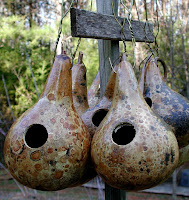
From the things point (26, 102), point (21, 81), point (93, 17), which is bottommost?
point (26, 102)

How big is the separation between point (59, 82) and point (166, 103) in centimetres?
58

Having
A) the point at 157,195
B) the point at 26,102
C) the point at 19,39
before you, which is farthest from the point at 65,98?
the point at 19,39

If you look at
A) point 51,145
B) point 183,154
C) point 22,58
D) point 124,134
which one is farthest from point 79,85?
point 22,58

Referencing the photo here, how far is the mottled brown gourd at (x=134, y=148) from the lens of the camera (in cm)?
110

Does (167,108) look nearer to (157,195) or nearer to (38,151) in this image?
(38,151)

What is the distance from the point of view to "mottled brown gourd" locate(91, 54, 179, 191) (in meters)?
1.10

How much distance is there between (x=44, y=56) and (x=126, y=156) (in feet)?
23.6

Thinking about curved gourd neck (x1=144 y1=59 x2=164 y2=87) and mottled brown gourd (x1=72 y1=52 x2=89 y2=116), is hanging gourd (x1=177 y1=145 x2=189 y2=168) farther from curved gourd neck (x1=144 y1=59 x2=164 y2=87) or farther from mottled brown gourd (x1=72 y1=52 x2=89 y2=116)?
mottled brown gourd (x1=72 y1=52 x2=89 y2=116)

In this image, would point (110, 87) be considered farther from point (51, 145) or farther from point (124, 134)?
point (51, 145)

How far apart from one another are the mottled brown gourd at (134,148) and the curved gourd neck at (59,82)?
24 cm

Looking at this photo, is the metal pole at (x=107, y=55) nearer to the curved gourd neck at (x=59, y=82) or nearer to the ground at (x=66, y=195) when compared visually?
the curved gourd neck at (x=59, y=82)

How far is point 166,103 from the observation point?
4.76 feet

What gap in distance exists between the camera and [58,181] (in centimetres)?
116

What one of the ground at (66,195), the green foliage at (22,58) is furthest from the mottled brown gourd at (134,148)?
the green foliage at (22,58)
